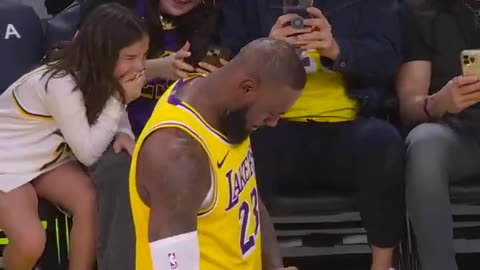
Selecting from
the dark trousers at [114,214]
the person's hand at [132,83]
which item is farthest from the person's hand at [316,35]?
the dark trousers at [114,214]

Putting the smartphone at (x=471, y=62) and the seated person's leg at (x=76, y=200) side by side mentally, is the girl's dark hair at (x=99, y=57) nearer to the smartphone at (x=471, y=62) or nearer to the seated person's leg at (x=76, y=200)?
the seated person's leg at (x=76, y=200)

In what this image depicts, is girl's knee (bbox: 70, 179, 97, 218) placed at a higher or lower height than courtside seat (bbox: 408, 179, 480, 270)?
higher

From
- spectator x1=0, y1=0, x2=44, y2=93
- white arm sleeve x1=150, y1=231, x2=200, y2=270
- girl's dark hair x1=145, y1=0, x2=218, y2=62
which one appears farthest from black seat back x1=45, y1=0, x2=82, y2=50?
white arm sleeve x1=150, y1=231, x2=200, y2=270

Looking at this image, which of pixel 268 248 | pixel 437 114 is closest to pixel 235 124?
pixel 268 248

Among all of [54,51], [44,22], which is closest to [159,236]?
[54,51]

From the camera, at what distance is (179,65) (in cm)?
294

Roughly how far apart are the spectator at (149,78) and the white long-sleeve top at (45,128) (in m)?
0.07

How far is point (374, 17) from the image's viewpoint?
9.86ft

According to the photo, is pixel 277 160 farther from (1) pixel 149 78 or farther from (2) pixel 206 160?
(2) pixel 206 160

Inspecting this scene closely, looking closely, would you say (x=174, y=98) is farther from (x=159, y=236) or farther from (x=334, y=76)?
(x=334, y=76)

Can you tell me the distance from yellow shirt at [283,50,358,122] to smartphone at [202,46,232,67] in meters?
0.23

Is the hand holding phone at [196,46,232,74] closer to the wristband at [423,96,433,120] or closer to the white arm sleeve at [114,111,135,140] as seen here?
the white arm sleeve at [114,111,135,140]

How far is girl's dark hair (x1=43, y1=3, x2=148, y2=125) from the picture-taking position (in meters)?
2.79

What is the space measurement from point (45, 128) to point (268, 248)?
0.86 m
